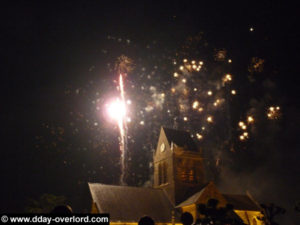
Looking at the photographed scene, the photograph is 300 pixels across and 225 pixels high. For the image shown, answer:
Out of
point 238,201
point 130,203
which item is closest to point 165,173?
point 130,203

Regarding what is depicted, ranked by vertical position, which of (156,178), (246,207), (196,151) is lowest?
(246,207)

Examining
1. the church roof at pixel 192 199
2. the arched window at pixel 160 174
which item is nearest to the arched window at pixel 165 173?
the arched window at pixel 160 174

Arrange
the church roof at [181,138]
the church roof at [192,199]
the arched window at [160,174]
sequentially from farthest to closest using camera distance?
the church roof at [181,138], the arched window at [160,174], the church roof at [192,199]

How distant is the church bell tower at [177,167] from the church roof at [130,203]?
5.90ft

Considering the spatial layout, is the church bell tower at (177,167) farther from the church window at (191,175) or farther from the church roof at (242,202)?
the church roof at (242,202)

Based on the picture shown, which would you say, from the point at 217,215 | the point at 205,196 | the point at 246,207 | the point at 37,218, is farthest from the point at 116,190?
the point at 37,218

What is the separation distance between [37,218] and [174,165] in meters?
33.2

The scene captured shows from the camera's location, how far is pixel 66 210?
556 cm

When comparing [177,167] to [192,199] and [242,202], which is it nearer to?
[192,199]

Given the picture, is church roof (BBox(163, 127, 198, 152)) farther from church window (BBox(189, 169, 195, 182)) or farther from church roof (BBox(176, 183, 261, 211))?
church roof (BBox(176, 183, 261, 211))

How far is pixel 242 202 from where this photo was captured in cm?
4034

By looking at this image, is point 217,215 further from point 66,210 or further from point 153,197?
point 153,197

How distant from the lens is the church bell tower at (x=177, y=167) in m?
37.3

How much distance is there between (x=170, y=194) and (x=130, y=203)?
6223mm
